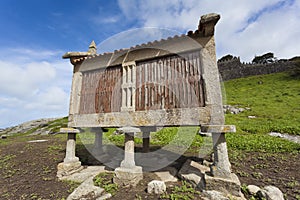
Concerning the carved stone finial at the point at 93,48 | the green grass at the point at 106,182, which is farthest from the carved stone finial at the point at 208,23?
the green grass at the point at 106,182

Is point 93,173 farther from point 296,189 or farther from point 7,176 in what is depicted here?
point 296,189

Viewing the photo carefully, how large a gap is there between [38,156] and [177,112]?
832cm

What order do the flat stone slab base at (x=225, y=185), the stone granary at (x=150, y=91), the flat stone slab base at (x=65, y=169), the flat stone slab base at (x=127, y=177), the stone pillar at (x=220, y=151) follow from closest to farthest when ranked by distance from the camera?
the flat stone slab base at (x=225, y=185), the stone pillar at (x=220, y=151), the stone granary at (x=150, y=91), the flat stone slab base at (x=127, y=177), the flat stone slab base at (x=65, y=169)

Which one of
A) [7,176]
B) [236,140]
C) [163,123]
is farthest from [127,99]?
[236,140]

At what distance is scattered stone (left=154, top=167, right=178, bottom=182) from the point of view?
18.4 ft

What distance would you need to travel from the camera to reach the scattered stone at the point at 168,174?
5613mm

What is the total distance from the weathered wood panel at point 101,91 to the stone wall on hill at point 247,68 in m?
44.9

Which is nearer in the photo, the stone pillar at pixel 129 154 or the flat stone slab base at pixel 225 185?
the flat stone slab base at pixel 225 185

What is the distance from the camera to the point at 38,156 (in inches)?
346

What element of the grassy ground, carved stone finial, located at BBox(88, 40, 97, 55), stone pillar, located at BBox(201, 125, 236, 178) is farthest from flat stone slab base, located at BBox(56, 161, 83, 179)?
stone pillar, located at BBox(201, 125, 236, 178)

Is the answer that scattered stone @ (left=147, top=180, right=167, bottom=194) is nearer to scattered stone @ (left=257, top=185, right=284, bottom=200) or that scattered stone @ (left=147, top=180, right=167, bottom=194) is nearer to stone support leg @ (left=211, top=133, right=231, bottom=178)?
stone support leg @ (left=211, top=133, right=231, bottom=178)

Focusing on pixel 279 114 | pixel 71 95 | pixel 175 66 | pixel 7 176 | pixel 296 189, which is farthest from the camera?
pixel 279 114

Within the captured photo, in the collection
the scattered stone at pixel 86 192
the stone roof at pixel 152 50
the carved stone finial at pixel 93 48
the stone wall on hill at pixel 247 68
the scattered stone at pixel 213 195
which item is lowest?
the scattered stone at pixel 86 192

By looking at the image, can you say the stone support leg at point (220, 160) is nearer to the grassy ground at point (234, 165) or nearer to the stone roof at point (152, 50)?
the grassy ground at point (234, 165)
